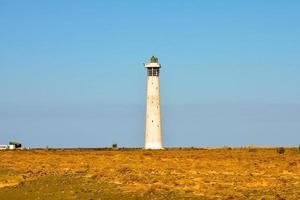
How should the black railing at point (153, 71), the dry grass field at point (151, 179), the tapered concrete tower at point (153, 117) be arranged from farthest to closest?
the black railing at point (153, 71) < the tapered concrete tower at point (153, 117) < the dry grass field at point (151, 179)

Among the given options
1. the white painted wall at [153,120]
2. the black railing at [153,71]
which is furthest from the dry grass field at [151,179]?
the black railing at [153,71]

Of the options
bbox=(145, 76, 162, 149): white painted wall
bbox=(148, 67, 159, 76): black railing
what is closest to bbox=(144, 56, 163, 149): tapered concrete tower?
bbox=(145, 76, 162, 149): white painted wall

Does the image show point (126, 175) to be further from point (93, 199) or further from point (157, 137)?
point (157, 137)

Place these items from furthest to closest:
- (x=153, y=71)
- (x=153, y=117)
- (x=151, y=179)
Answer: (x=153, y=71) → (x=153, y=117) → (x=151, y=179)

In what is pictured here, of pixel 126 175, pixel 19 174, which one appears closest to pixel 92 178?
pixel 126 175

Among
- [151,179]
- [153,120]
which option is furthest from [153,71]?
[151,179]

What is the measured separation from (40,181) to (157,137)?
47.5 meters

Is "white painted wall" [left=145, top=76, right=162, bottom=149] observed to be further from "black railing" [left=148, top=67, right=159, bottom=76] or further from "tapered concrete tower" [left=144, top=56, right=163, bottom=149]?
"black railing" [left=148, top=67, right=159, bottom=76]

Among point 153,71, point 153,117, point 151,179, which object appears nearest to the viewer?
point 151,179

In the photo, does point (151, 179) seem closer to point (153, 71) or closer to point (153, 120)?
point (153, 120)

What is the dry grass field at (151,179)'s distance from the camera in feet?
123

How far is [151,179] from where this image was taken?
4388 centimetres

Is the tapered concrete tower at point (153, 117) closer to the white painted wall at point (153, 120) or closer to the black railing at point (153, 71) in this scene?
the white painted wall at point (153, 120)

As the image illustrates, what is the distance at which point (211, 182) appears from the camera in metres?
41.6
